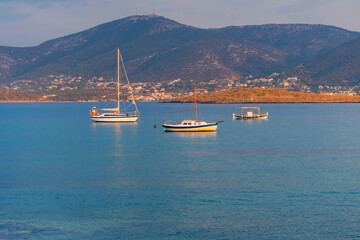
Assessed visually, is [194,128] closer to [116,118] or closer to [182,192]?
[116,118]

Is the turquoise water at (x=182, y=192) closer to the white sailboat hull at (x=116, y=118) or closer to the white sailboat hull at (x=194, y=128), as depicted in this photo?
the white sailboat hull at (x=194, y=128)

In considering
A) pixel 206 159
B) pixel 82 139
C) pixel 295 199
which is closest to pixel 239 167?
pixel 206 159

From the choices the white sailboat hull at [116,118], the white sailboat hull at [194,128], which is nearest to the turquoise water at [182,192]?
the white sailboat hull at [194,128]

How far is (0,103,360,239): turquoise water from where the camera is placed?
23766 millimetres

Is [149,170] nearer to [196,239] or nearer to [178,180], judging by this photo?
[178,180]

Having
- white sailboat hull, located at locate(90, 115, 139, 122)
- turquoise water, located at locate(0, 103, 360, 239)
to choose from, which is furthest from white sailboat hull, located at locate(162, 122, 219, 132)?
white sailboat hull, located at locate(90, 115, 139, 122)

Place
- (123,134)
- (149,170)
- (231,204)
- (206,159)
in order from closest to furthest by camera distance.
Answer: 1. (231,204)
2. (149,170)
3. (206,159)
4. (123,134)

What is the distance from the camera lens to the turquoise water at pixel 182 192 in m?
23.8

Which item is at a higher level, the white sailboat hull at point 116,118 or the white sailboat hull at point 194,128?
the white sailboat hull at point 116,118

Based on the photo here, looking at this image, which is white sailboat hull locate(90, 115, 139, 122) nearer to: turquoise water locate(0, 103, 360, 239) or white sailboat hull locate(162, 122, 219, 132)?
white sailboat hull locate(162, 122, 219, 132)

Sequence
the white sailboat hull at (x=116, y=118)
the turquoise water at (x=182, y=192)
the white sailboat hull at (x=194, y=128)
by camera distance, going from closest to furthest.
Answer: the turquoise water at (x=182, y=192)
the white sailboat hull at (x=194, y=128)
the white sailboat hull at (x=116, y=118)

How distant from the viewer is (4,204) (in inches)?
1125

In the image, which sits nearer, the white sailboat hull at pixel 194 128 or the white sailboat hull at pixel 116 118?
the white sailboat hull at pixel 194 128

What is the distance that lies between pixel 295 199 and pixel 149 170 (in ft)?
48.4
